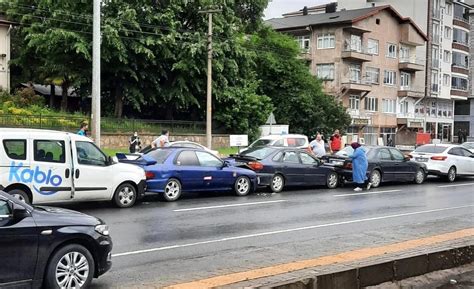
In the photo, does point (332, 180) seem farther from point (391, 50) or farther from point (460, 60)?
point (460, 60)

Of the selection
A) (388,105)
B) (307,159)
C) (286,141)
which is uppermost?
(388,105)

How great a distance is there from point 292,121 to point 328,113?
3.37m

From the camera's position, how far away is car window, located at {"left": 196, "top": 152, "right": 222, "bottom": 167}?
15.8 meters

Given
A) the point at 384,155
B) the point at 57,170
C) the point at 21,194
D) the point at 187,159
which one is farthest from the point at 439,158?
the point at 21,194

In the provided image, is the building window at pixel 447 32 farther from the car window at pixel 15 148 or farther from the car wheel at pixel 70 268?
the car wheel at pixel 70 268

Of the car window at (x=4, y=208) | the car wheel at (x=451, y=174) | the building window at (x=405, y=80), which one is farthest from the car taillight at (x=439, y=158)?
the building window at (x=405, y=80)

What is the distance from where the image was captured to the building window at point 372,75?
63062mm

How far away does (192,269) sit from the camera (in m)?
7.71

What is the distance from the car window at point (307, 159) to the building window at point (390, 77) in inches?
1963

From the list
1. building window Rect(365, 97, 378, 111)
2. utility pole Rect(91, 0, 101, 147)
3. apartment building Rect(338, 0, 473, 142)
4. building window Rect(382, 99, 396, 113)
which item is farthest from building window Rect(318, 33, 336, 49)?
utility pole Rect(91, 0, 101, 147)

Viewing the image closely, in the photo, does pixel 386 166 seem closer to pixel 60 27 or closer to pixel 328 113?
pixel 60 27

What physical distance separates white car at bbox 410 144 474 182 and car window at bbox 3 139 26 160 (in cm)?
1632

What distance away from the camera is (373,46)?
209ft

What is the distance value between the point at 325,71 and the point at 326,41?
10.3ft
